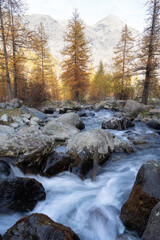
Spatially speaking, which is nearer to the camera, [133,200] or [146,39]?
[133,200]

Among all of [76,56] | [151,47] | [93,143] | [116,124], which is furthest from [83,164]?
[76,56]

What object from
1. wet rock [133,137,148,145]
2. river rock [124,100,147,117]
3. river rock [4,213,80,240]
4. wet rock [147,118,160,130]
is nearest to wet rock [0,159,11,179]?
river rock [4,213,80,240]

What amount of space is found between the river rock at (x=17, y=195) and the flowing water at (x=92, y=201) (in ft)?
0.46

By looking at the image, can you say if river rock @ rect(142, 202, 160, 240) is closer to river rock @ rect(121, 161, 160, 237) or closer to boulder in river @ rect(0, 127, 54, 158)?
river rock @ rect(121, 161, 160, 237)

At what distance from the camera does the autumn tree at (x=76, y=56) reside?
19875mm

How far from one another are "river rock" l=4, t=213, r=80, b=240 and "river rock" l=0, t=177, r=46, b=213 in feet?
2.63

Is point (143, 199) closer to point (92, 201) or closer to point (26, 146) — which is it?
point (92, 201)

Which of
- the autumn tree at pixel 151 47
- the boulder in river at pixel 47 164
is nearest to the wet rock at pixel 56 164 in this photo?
the boulder in river at pixel 47 164

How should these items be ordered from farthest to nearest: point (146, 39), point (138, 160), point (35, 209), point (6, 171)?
point (146, 39)
point (138, 160)
point (6, 171)
point (35, 209)

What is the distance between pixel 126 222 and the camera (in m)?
2.48

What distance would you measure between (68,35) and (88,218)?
21.8m

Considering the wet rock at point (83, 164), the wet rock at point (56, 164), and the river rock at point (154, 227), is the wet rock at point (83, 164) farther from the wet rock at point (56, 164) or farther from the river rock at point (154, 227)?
the river rock at point (154, 227)

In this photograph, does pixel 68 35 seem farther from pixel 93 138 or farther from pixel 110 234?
pixel 110 234

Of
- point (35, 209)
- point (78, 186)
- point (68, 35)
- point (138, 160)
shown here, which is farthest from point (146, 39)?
point (35, 209)
